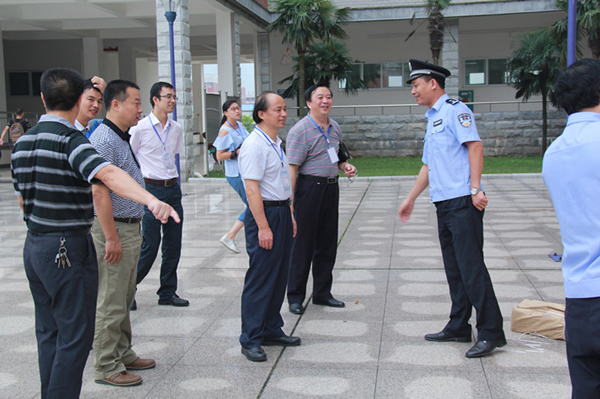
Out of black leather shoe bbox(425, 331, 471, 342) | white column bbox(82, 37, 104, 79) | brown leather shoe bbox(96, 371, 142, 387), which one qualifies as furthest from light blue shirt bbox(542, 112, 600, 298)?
white column bbox(82, 37, 104, 79)

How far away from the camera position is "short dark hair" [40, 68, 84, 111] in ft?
9.47

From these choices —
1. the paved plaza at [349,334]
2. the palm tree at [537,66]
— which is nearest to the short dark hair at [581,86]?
the paved plaza at [349,334]

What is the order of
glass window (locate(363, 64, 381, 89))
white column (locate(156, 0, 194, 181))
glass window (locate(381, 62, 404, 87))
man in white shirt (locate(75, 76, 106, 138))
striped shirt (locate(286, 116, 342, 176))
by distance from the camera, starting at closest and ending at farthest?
man in white shirt (locate(75, 76, 106, 138)), striped shirt (locate(286, 116, 342, 176)), white column (locate(156, 0, 194, 181)), glass window (locate(381, 62, 404, 87)), glass window (locate(363, 64, 381, 89))

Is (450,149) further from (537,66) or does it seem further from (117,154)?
(537,66)

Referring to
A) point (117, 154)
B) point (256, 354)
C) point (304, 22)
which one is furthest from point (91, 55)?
point (256, 354)

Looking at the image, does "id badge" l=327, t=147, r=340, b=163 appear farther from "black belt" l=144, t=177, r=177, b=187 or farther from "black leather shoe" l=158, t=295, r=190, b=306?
"black leather shoe" l=158, t=295, r=190, b=306

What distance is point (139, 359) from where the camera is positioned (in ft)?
12.7

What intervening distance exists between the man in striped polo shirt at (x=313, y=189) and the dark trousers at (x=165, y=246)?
3.46ft

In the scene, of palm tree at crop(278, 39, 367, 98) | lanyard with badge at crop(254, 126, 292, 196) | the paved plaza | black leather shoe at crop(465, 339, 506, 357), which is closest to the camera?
the paved plaza

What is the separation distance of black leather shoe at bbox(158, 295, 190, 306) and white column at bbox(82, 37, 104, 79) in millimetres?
23352

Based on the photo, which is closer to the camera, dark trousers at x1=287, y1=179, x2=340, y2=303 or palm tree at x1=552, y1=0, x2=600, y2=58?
dark trousers at x1=287, y1=179, x2=340, y2=303

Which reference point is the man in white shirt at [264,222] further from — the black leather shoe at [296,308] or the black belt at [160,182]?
the black belt at [160,182]

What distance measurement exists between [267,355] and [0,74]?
2113cm

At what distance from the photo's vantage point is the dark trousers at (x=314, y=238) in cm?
505
